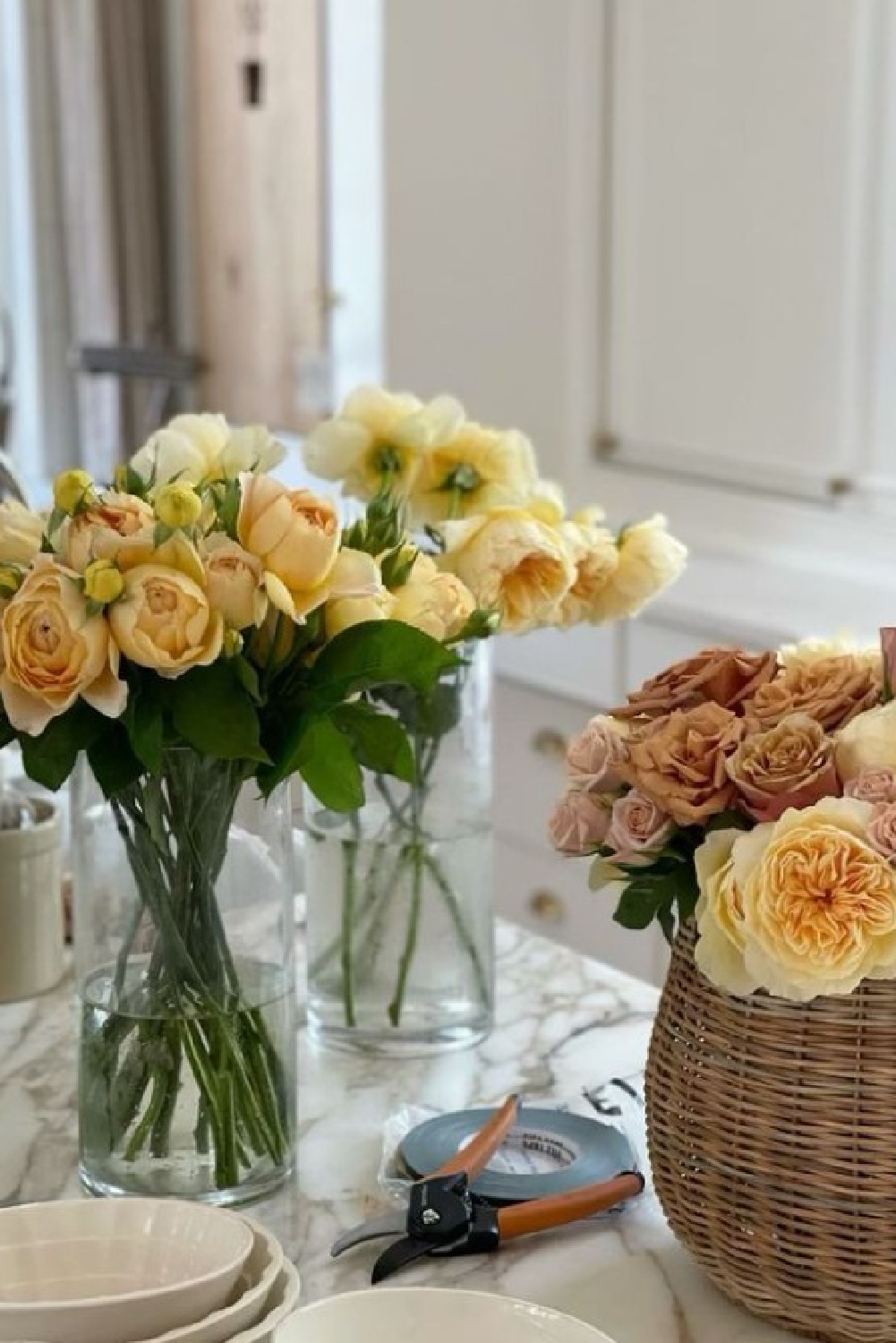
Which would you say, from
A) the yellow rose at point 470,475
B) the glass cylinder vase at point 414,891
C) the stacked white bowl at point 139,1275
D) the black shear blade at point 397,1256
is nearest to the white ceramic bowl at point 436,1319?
the stacked white bowl at point 139,1275

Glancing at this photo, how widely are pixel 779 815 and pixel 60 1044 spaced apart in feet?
2.14

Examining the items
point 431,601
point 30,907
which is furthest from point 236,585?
point 30,907

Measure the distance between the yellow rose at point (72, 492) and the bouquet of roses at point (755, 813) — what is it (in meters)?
0.28

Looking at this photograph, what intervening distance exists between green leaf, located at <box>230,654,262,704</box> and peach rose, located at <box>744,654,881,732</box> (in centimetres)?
25

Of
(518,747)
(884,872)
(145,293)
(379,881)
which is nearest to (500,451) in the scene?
(379,881)

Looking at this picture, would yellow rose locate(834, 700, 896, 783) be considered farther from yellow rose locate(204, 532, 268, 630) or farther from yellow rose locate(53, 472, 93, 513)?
yellow rose locate(53, 472, 93, 513)

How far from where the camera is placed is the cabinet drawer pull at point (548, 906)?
10.2 ft

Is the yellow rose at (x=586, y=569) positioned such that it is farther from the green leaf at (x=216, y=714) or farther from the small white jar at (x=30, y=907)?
the small white jar at (x=30, y=907)

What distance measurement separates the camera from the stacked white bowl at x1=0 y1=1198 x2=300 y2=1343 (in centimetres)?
90

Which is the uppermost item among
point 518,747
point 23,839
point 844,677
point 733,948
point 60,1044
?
point 844,677

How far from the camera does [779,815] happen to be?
100 centimetres

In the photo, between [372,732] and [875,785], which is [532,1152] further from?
[875,785]

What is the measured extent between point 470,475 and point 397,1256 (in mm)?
523

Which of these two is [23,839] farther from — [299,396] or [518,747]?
[299,396]
